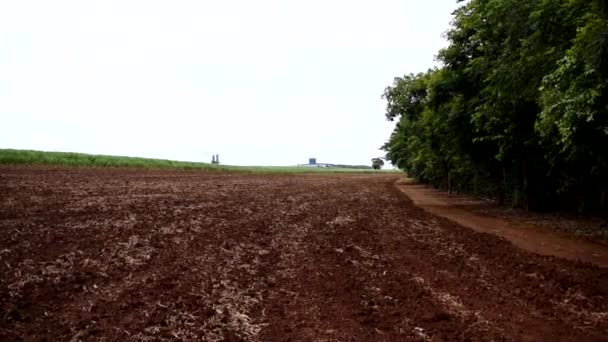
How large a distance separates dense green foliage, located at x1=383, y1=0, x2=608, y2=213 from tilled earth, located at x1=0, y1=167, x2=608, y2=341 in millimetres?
3146

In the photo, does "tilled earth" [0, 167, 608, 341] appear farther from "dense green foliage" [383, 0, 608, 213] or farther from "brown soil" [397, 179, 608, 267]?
"dense green foliage" [383, 0, 608, 213]

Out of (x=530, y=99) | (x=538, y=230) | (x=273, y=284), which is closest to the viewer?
(x=273, y=284)

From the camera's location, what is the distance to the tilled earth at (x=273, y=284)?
584 centimetres

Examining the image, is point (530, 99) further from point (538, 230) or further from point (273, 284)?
point (273, 284)

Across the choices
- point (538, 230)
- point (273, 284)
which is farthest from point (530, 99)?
point (273, 284)

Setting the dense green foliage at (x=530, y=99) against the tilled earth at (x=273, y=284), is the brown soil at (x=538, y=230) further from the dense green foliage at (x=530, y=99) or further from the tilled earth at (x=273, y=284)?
the dense green foliage at (x=530, y=99)

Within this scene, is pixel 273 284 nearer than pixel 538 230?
Yes

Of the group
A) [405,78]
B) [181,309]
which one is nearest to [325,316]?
[181,309]

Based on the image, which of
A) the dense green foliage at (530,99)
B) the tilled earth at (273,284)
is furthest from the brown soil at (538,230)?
the dense green foliage at (530,99)

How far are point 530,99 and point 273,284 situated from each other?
10.8 metres

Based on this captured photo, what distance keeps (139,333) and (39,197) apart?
538 inches

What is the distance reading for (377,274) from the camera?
28.3 ft

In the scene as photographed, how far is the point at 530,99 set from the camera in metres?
15.2

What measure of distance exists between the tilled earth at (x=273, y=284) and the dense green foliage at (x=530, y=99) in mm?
3146
